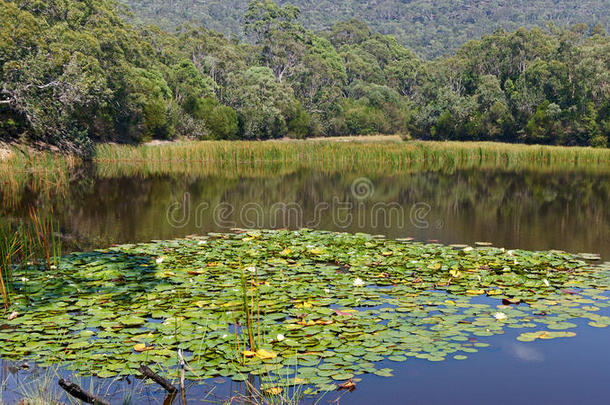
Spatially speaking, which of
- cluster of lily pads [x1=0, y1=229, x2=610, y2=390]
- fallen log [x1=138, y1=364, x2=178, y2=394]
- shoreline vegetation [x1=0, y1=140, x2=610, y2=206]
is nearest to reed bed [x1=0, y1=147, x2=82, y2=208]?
shoreline vegetation [x1=0, y1=140, x2=610, y2=206]

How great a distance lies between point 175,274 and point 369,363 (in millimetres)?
4175

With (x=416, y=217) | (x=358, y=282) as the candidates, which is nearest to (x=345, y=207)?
(x=416, y=217)

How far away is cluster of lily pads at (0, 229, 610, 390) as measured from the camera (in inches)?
236

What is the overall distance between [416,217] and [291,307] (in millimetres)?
9927

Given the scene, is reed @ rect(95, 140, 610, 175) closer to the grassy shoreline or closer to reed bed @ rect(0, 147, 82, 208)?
the grassy shoreline

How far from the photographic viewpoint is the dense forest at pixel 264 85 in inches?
1369

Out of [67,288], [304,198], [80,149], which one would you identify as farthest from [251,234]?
[80,149]

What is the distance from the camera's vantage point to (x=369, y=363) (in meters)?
5.90

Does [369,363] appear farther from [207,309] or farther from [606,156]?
[606,156]

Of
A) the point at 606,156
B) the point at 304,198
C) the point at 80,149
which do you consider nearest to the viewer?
the point at 304,198

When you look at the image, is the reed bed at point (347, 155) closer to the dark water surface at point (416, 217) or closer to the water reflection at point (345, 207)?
the dark water surface at point (416, 217)

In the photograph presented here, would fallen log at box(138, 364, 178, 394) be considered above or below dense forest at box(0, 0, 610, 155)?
below

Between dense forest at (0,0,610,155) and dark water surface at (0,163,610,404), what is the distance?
23.5 ft

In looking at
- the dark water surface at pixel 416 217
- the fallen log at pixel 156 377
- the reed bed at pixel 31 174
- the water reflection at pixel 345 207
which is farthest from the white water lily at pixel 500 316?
the reed bed at pixel 31 174
